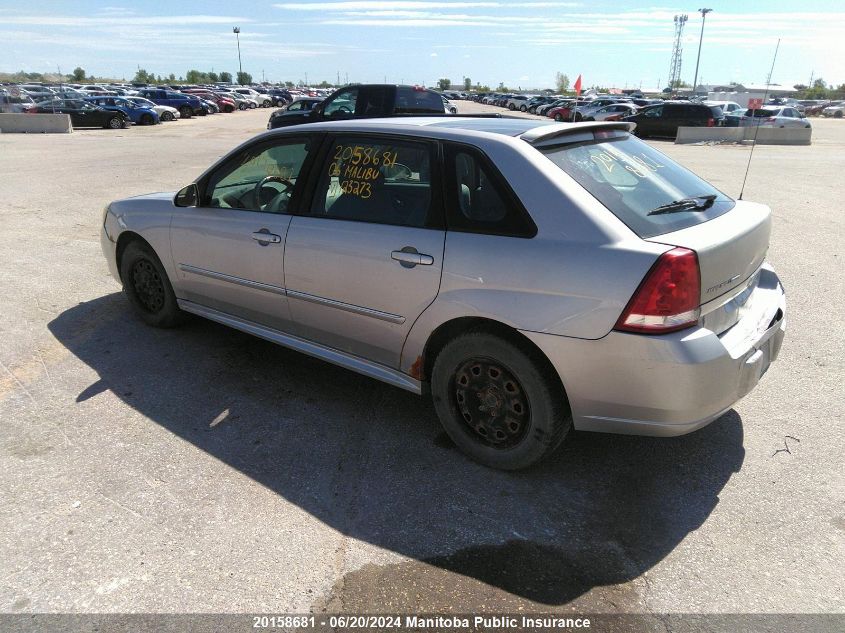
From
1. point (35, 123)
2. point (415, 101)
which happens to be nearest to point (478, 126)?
point (415, 101)

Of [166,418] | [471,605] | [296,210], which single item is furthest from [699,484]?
[166,418]

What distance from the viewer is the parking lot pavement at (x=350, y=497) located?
247cm

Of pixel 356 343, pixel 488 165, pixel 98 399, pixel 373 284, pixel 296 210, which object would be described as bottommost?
pixel 98 399

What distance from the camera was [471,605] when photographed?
7.86 feet

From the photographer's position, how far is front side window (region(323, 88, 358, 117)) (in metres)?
14.8

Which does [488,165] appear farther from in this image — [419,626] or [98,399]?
[98,399]

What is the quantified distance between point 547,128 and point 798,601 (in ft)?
8.03

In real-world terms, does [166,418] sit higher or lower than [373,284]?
lower

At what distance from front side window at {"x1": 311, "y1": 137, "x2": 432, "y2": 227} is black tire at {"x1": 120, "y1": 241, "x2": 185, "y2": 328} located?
Result: 1.81 meters

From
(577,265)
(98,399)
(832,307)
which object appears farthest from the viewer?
(832,307)

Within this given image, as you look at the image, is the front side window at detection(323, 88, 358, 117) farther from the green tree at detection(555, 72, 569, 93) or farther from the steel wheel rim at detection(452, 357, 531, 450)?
the green tree at detection(555, 72, 569, 93)

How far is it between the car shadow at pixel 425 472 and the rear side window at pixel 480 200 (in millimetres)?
1263

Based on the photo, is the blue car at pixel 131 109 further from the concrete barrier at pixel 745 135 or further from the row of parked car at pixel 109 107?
the concrete barrier at pixel 745 135

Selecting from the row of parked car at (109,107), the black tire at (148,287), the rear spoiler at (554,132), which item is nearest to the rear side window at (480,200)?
the rear spoiler at (554,132)
